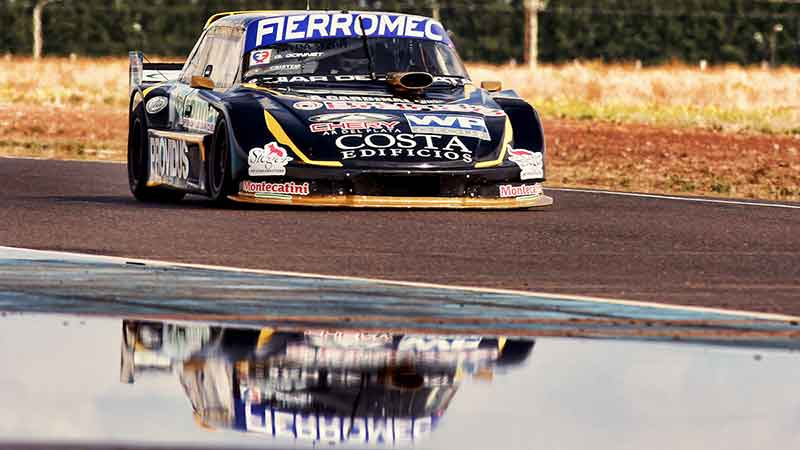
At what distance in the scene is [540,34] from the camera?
105 metres

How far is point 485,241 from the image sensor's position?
12875 mm

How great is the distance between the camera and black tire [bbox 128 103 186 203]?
16828 mm

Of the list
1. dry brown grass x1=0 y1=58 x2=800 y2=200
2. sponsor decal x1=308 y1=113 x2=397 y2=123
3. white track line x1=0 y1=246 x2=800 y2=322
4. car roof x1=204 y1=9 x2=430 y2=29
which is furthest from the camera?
dry brown grass x1=0 y1=58 x2=800 y2=200

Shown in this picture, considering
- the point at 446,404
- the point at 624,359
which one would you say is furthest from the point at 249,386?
the point at 624,359

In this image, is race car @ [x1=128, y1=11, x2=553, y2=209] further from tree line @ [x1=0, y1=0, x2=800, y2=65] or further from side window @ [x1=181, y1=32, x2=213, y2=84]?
tree line @ [x1=0, y1=0, x2=800, y2=65]

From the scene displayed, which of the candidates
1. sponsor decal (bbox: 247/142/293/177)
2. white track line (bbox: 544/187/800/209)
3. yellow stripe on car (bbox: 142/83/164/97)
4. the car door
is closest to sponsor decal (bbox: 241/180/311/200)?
sponsor decal (bbox: 247/142/293/177)

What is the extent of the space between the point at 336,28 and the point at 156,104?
154cm

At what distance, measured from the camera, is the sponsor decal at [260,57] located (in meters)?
16.0

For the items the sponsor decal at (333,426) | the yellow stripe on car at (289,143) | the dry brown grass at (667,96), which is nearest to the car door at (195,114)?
the yellow stripe on car at (289,143)

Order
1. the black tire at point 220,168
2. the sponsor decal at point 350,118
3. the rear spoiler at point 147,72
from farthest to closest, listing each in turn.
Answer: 1. the rear spoiler at point 147,72
2. the black tire at point 220,168
3. the sponsor decal at point 350,118

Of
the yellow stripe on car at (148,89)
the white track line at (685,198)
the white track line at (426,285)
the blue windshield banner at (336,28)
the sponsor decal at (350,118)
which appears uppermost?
the blue windshield banner at (336,28)

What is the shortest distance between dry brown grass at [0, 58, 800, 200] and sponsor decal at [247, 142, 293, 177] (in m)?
5.73

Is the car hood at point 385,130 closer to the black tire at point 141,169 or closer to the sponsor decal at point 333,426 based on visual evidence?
the black tire at point 141,169

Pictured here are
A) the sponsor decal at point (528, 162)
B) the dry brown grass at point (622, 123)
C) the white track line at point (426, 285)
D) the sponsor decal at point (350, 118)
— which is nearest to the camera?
the white track line at point (426, 285)
